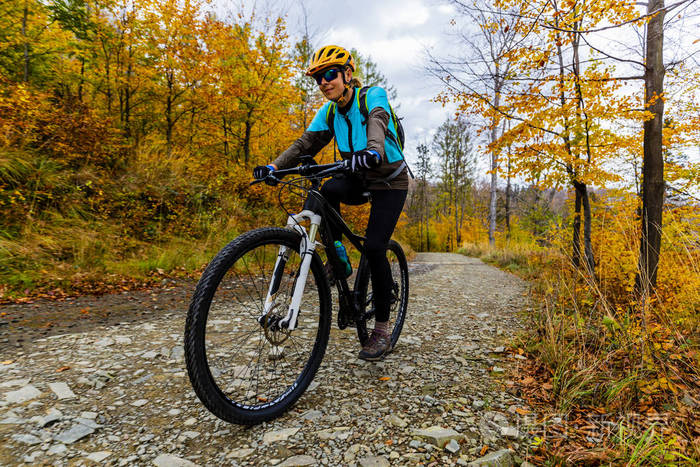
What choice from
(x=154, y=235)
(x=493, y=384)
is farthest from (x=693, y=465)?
(x=154, y=235)

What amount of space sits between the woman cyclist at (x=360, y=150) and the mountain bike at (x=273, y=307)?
0.53ft

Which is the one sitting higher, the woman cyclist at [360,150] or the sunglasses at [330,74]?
the sunglasses at [330,74]

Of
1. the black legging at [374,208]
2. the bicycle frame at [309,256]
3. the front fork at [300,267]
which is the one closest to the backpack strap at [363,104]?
the black legging at [374,208]

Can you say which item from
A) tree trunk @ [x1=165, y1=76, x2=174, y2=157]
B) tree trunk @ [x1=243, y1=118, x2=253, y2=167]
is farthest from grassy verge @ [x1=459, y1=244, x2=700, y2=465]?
tree trunk @ [x1=165, y1=76, x2=174, y2=157]

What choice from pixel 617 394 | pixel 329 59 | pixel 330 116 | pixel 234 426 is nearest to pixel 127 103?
pixel 330 116

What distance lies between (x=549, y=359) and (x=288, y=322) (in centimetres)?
204

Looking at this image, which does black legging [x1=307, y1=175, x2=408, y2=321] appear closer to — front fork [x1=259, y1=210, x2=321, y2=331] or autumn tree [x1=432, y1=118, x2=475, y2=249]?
front fork [x1=259, y1=210, x2=321, y2=331]

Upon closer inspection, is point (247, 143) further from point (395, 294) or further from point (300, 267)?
point (300, 267)

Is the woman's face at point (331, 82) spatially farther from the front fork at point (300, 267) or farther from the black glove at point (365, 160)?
the front fork at point (300, 267)

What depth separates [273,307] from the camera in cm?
190

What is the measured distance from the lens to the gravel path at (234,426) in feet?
5.13

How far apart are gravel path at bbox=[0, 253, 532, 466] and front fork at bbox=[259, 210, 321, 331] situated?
23.5 inches

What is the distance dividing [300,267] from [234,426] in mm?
959

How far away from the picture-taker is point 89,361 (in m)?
2.44
